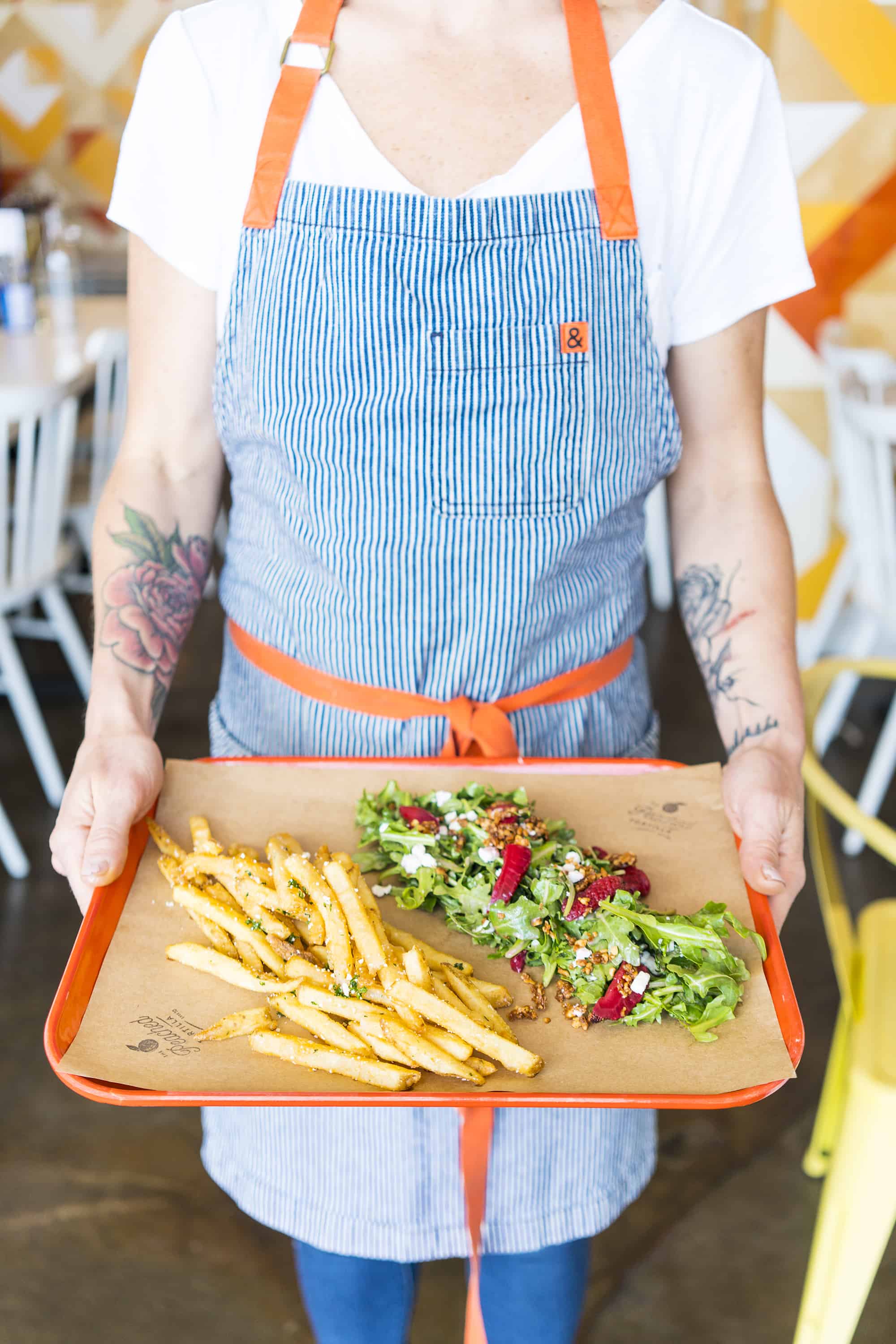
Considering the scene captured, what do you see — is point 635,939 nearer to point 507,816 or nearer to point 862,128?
point 507,816

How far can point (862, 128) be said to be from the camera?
3.69 m

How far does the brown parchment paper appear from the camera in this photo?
90 centimetres

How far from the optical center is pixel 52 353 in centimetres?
363

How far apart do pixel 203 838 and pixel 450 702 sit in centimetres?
31

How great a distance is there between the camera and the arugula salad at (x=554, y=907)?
96 cm

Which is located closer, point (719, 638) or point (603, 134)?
point (603, 134)

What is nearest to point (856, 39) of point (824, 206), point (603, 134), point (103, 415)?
point (824, 206)

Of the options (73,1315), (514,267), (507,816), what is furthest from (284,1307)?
(514,267)

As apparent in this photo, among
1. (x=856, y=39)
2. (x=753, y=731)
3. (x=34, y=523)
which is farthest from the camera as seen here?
(x=856, y=39)

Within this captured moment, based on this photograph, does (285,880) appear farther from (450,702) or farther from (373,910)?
(450,702)

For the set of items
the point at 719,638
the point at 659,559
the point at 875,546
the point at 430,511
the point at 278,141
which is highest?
the point at 278,141

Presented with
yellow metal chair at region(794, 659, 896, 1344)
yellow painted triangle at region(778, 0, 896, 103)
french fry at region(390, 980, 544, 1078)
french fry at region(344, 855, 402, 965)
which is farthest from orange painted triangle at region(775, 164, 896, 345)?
french fry at region(390, 980, 544, 1078)

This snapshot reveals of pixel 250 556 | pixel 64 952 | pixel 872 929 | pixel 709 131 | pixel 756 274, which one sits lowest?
pixel 64 952

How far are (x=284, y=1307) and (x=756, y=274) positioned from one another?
5.82 ft
